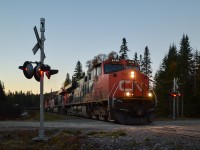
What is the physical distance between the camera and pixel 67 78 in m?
169

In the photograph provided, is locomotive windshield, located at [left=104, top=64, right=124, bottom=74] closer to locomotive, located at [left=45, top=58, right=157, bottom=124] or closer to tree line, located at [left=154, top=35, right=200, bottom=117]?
locomotive, located at [left=45, top=58, right=157, bottom=124]

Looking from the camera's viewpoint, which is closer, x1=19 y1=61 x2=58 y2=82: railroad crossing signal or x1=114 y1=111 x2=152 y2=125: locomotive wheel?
→ x1=19 y1=61 x2=58 y2=82: railroad crossing signal

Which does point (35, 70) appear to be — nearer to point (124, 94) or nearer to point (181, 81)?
point (124, 94)

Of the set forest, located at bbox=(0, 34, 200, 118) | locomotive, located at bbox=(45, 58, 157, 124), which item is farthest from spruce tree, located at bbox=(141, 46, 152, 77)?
locomotive, located at bbox=(45, 58, 157, 124)

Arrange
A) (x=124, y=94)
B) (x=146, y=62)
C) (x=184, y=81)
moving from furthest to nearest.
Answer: (x=146, y=62) < (x=184, y=81) < (x=124, y=94)

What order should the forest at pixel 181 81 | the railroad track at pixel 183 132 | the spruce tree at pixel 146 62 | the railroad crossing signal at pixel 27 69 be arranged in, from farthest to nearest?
the spruce tree at pixel 146 62 → the forest at pixel 181 81 → the railroad track at pixel 183 132 → the railroad crossing signal at pixel 27 69

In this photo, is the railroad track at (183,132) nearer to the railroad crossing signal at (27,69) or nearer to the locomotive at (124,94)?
the railroad crossing signal at (27,69)

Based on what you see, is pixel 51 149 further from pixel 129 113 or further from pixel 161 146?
pixel 129 113

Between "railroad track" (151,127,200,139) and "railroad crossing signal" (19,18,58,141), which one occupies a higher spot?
"railroad crossing signal" (19,18,58,141)

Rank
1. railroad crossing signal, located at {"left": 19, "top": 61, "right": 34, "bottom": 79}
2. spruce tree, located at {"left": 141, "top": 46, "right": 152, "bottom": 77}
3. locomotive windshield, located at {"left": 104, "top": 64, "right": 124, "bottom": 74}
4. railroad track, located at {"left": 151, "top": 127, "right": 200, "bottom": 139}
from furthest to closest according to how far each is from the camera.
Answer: spruce tree, located at {"left": 141, "top": 46, "right": 152, "bottom": 77} < locomotive windshield, located at {"left": 104, "top": 64, "right": 124, "bottom": 74} < railroad track, located at {"left": 151, "top": 127, "right": 200, "bottom": 139} < railroad crossing signal, located at {"left": 19, "top": 61, "right": 34, "bottom": 79}

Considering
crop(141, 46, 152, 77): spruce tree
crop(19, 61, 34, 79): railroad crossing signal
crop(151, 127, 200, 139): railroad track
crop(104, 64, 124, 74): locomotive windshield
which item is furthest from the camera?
crop(141, 46, 152, 77): spruce tree

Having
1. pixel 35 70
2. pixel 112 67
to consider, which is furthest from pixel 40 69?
pixel 112 67

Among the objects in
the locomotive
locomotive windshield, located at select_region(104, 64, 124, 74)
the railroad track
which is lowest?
the railroad track

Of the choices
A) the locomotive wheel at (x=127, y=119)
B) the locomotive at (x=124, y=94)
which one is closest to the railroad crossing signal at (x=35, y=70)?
the locomotive at (x=124, y=94)
